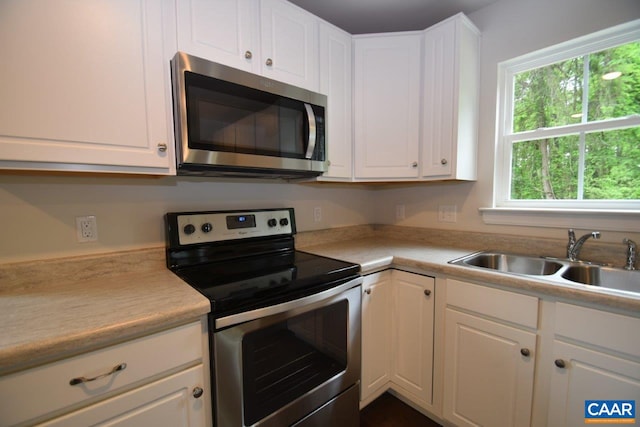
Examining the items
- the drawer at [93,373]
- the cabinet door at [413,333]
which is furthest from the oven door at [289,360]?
the cabinet door at [413,333]

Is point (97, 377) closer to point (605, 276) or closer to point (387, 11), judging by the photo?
point (605, 276)

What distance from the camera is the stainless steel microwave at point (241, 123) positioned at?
110 centimetres

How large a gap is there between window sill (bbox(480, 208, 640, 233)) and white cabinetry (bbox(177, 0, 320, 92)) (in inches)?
55.1

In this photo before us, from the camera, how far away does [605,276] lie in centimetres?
131

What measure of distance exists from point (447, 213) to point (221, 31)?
178cm

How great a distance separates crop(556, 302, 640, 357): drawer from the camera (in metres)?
0.94

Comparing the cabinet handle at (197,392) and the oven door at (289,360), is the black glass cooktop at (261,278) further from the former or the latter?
the cabinet handle at (197,392)

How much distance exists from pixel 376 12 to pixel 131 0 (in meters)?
1.44

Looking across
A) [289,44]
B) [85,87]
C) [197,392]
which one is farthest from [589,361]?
[85,87]

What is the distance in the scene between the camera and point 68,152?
92 centimetres

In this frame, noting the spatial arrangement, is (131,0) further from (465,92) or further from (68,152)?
(465,92)

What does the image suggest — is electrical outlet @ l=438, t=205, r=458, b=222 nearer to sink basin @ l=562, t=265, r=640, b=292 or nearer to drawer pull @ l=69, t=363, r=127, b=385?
sink basin @ l=562, t=265, r=640, b=292

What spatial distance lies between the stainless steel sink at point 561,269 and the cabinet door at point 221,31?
1484 millimetres

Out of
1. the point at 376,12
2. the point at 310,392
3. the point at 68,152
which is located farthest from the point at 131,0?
the point at 310,392
